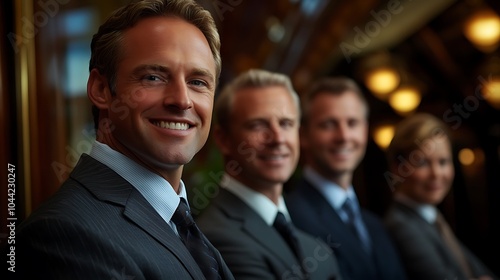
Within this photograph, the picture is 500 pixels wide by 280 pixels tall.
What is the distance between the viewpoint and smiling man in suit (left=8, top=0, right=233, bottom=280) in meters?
0.86

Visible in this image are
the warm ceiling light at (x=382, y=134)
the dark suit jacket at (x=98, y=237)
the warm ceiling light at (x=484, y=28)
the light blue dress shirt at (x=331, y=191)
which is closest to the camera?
the dark suit jacket at (x=98, y=237)

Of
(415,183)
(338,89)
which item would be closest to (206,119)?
(338,89)

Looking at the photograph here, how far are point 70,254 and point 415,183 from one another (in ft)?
5.71

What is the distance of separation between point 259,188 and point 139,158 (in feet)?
1.92

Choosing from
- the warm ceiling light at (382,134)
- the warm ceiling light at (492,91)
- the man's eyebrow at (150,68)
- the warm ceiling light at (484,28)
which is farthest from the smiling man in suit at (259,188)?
the warm ceiling light at (382,134)

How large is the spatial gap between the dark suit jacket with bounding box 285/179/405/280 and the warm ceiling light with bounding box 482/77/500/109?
216 centimetres

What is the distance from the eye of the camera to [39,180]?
4.89ft

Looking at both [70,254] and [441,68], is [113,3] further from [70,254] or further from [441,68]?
[441,68]

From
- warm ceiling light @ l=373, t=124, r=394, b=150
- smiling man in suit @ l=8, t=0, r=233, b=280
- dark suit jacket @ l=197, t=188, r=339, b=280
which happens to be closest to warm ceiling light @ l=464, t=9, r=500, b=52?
warm ceiling light @ l=373, t=124, r=394, b=150

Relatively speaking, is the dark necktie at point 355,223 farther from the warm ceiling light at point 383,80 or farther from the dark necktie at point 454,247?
the warm ceiling light at point 383,80

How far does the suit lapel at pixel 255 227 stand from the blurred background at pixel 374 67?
383 millimetres

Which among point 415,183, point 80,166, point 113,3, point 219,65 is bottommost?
point 415,183

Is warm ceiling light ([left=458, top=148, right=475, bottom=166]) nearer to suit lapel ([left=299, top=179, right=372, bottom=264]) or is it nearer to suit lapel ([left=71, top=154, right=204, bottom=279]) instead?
suit lapel ([left=299, top=179, right=372, bottom=264])

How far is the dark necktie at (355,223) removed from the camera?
2.10 m
